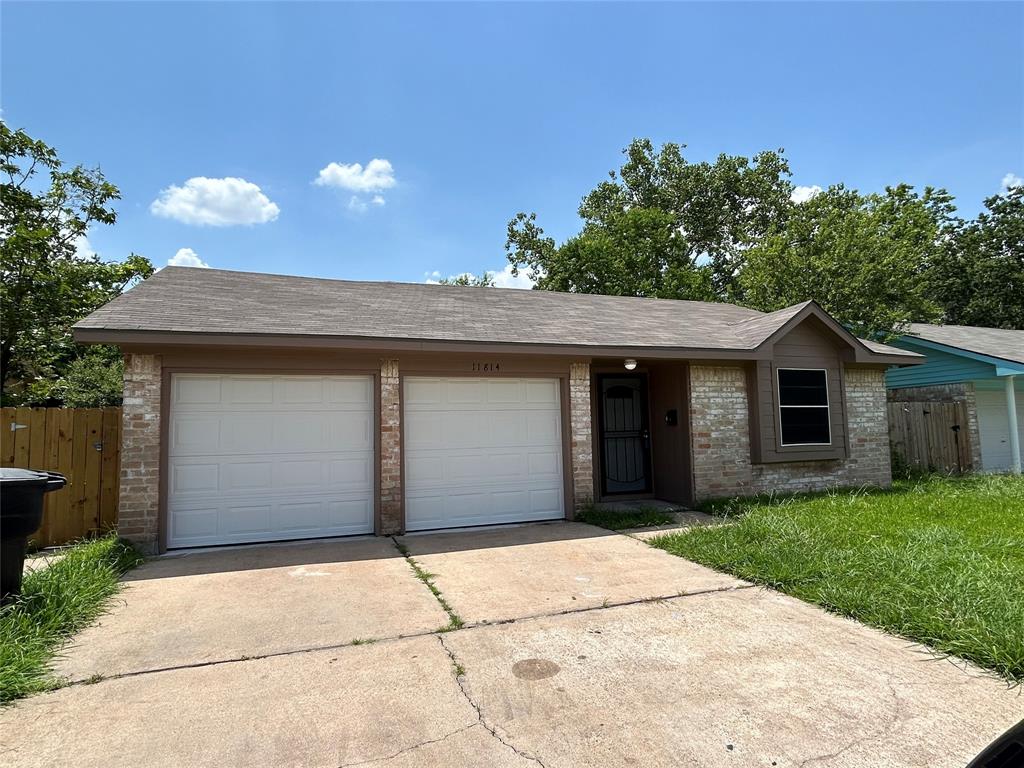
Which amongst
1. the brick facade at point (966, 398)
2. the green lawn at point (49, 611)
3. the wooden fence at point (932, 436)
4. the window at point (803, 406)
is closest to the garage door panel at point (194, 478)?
the green lawn at point (49, 611)

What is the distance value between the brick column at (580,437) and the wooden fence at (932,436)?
867 centimetres

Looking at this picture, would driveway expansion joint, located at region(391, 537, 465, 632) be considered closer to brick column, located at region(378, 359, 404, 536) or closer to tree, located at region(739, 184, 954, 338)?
brick column, located at region(378, 359, 404, 536)

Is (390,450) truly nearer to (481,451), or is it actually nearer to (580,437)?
(481,451)

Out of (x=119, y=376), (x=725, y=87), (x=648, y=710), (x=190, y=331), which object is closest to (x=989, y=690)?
(x=648, y=710)

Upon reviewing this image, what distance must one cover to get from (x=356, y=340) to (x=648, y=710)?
5.29 meters

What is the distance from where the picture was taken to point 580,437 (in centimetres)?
833

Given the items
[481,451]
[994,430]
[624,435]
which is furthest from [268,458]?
[994,430]

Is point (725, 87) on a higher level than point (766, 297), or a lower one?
higher

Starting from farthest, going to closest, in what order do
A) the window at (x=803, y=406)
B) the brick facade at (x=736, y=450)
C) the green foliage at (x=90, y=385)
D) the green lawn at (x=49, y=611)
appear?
the green foliage at (x=90, y=385) < the window at (x=803, y=406) < the brick facade at (x=736, y=450) < the green lawn at (x=49, y=611)

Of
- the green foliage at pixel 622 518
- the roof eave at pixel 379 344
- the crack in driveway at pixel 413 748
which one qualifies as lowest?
the crack in driveway at pixel 413 748

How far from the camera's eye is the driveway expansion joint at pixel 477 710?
2.45 meters

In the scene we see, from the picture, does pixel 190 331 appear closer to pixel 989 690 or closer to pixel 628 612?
pixel 628 612

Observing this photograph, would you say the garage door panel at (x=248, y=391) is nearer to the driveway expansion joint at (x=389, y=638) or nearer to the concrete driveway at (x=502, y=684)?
the concrete driveway at (x=502, y=684)

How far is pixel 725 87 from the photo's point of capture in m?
11.8
